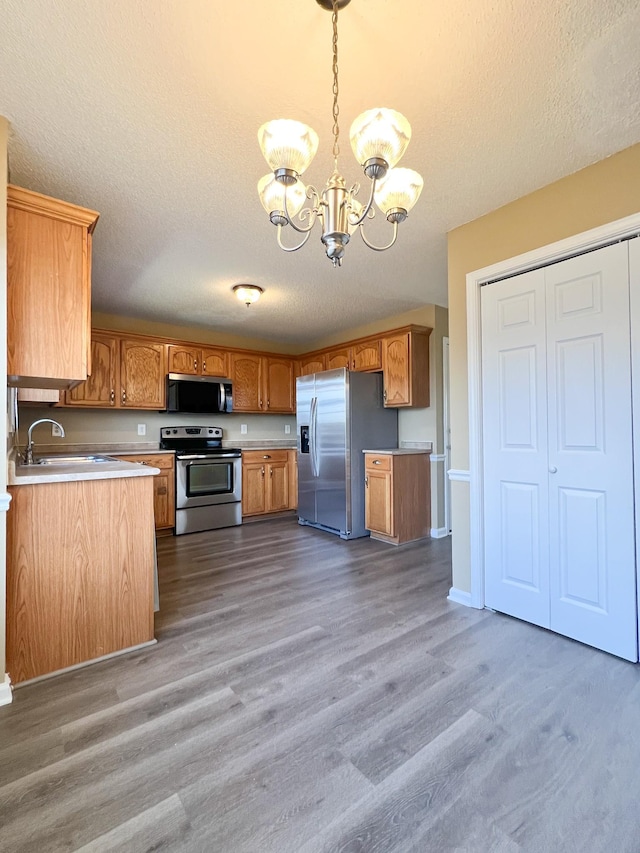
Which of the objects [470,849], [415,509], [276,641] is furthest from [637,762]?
[415,509]

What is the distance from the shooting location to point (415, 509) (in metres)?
4.11

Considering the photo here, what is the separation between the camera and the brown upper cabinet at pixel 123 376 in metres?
4.13

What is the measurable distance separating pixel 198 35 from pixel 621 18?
1401mm

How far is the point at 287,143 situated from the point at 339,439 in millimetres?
3243

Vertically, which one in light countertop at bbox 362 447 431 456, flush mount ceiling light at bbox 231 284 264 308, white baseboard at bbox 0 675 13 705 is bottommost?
white baseboard at bbox 0 675 13 705

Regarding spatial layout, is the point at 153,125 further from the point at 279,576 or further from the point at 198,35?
the point at 279,576

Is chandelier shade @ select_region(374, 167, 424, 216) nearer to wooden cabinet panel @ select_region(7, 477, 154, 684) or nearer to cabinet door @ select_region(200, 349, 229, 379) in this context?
wooden cabinet panel @ select_region(7, 477, 154, 684)

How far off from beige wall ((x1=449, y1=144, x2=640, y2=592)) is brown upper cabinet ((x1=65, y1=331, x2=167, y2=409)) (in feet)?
11.0

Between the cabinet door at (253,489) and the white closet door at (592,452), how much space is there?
3545 millimetres

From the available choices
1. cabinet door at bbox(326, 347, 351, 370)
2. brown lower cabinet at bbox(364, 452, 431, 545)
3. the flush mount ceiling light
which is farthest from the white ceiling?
cabinet door at bbox(326, 347, 351, 370)

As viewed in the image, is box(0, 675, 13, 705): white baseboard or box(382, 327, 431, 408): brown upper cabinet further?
box(382, 327, 431, 408): brown upper cabinet

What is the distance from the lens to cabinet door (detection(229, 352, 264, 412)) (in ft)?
17.0

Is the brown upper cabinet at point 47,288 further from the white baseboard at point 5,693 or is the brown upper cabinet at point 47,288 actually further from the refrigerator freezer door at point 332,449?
the refrigerator freezer door at point 332,449

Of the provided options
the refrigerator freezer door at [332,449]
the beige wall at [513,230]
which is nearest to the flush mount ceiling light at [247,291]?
the refrigerator freezer door at [332,449]
